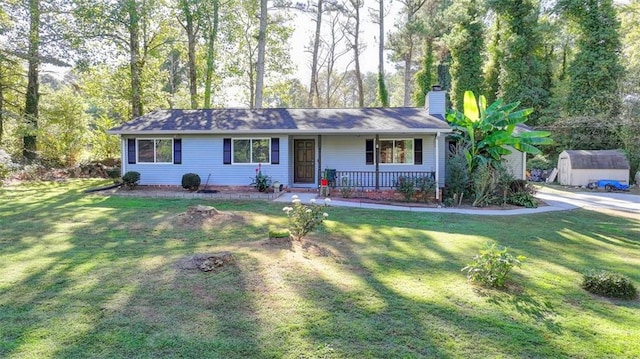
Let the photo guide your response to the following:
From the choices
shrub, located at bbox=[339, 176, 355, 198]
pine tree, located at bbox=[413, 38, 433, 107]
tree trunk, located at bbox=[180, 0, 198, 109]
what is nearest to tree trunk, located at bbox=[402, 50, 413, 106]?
pine tree, located at bbox=[413, 38, 433, 107]

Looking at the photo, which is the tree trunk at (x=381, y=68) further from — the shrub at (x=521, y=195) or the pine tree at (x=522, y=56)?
the shrub at (x=521, y=195)

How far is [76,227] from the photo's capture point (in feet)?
27.0

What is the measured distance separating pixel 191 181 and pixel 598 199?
16054mm

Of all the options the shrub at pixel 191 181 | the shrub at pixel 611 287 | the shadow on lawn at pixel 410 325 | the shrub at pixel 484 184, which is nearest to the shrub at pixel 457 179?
the shrub at pixel 484 184

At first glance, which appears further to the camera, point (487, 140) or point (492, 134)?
point (492, 134)

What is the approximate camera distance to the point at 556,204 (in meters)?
13.7

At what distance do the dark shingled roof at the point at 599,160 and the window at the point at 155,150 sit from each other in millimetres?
19688

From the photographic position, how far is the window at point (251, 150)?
15203 mm

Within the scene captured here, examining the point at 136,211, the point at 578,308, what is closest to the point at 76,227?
the point at 136,211

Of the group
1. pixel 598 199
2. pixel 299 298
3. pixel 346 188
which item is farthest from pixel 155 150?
pixel 598 199

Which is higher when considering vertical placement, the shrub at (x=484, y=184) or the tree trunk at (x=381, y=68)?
the tree trunk at (x=381, y=68)

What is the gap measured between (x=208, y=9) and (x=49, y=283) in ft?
64.4

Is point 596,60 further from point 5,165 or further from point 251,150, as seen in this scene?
point 5,165

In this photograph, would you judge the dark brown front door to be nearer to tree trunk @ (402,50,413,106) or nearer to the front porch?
the front porch
